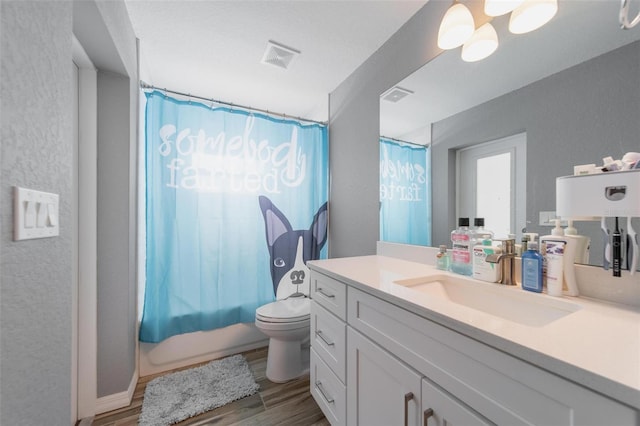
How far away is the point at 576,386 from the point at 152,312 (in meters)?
2.13

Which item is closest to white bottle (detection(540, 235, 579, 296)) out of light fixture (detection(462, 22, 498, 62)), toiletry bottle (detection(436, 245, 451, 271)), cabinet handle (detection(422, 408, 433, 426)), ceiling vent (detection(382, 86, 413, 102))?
toiletry bottle (detection(436, 245, 451, 271))

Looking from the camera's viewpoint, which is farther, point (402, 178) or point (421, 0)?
point (402, 178)

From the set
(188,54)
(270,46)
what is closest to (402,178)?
(270,46)

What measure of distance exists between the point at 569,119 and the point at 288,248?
6.15 feet

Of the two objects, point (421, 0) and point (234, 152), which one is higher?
point (421, 0)

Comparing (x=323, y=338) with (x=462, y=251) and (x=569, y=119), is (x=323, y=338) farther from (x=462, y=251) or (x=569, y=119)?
(x=569, y=119)

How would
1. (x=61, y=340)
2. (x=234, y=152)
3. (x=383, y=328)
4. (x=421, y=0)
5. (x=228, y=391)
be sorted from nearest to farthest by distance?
1. (x=61, y=340)
2. (x=383, y=328)
3. (x=421, y=0)
4. (x=228, y=391)
5. (x=234, y=152)

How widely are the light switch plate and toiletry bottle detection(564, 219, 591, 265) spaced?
1.45 meters

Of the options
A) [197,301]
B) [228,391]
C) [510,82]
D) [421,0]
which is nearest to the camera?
[510,82]

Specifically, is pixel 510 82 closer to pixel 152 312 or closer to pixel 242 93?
pixel 242 93

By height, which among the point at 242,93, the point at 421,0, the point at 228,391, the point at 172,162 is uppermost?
the point at 421,0

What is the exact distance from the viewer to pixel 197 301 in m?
1.88

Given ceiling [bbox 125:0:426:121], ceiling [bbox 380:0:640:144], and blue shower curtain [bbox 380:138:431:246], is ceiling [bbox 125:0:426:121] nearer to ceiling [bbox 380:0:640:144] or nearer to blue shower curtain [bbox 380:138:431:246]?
ceiling [bbox 380:0:640:144]

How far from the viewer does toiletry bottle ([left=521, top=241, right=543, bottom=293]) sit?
824mm
